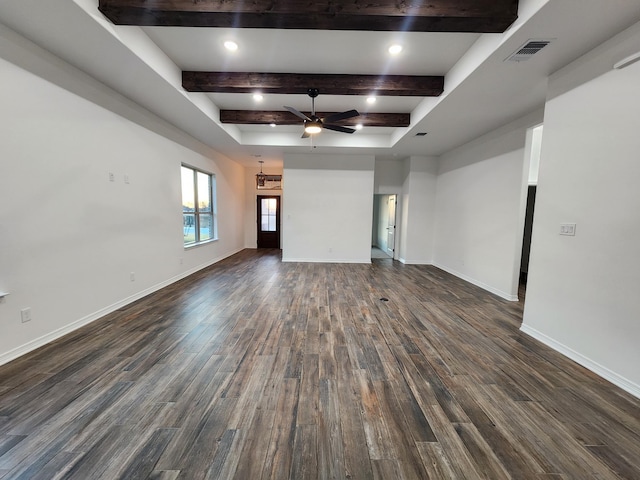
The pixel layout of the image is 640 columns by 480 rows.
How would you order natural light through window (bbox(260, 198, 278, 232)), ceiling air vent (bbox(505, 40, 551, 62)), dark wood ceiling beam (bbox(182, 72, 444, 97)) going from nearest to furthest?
ceiling air vent (bbox(505, 40, 551, 62))
dark wood ceiling beam (bbox(182, 72, 444, 97))
natural light through window (bbox(260, 198, 278, 232))

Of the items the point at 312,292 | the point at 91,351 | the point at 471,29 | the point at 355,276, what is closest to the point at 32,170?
the point at 91,351

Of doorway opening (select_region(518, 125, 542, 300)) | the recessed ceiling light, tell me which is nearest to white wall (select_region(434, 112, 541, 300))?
doorway opening (select_region(518, 125, 542, 300))

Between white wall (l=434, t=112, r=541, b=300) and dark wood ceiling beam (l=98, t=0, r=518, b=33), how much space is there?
2365 millimetres

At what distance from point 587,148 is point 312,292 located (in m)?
3.75

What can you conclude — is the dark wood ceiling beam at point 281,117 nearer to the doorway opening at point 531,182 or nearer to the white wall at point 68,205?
the white wall at point 68,205

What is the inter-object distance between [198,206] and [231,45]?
12.4 feet

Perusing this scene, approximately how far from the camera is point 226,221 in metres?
7.24

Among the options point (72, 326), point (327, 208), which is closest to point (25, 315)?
point (72, 326)

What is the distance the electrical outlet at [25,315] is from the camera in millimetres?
2318

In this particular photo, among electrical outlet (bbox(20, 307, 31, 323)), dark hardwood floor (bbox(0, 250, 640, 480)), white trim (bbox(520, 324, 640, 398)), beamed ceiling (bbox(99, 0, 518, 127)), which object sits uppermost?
beamed ceiling (bbox(99, 0, 518, 127))

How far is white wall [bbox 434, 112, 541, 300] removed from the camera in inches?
159

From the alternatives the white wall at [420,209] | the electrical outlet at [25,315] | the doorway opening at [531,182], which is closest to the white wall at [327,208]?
the white wall at [420,209]

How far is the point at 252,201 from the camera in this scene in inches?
350

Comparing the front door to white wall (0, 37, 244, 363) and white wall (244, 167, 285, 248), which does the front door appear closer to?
white wall (244, 167, 285, 248)
